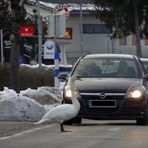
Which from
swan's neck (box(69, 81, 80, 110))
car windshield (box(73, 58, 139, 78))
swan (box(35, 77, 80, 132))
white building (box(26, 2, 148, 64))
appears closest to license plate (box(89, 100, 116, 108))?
swan's neck (box(69, 81, 80, 110))

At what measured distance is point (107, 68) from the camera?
61.4ft

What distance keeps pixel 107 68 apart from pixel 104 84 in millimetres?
1299

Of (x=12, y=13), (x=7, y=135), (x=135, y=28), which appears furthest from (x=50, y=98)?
(x=135, y=28)

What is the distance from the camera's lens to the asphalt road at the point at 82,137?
42.5 ft

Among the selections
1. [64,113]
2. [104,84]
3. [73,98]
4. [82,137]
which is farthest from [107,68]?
[82,137]

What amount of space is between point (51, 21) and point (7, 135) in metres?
12.8

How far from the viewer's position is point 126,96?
56.3ft

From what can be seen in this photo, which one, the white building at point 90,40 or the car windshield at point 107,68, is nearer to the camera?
the car windshield at point 107,68

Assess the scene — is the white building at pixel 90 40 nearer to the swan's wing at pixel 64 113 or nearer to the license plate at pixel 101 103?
the license plate at pixel 101 103

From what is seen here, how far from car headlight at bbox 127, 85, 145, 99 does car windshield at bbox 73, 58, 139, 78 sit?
91 cm

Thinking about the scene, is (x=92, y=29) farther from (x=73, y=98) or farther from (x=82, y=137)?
(x=82, y=137)

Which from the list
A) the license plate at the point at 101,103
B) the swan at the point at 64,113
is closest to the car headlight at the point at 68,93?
the license plate at the point at 101,103

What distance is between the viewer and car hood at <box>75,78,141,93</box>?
17234 mm

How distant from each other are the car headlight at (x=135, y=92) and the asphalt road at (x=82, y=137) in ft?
2.38
